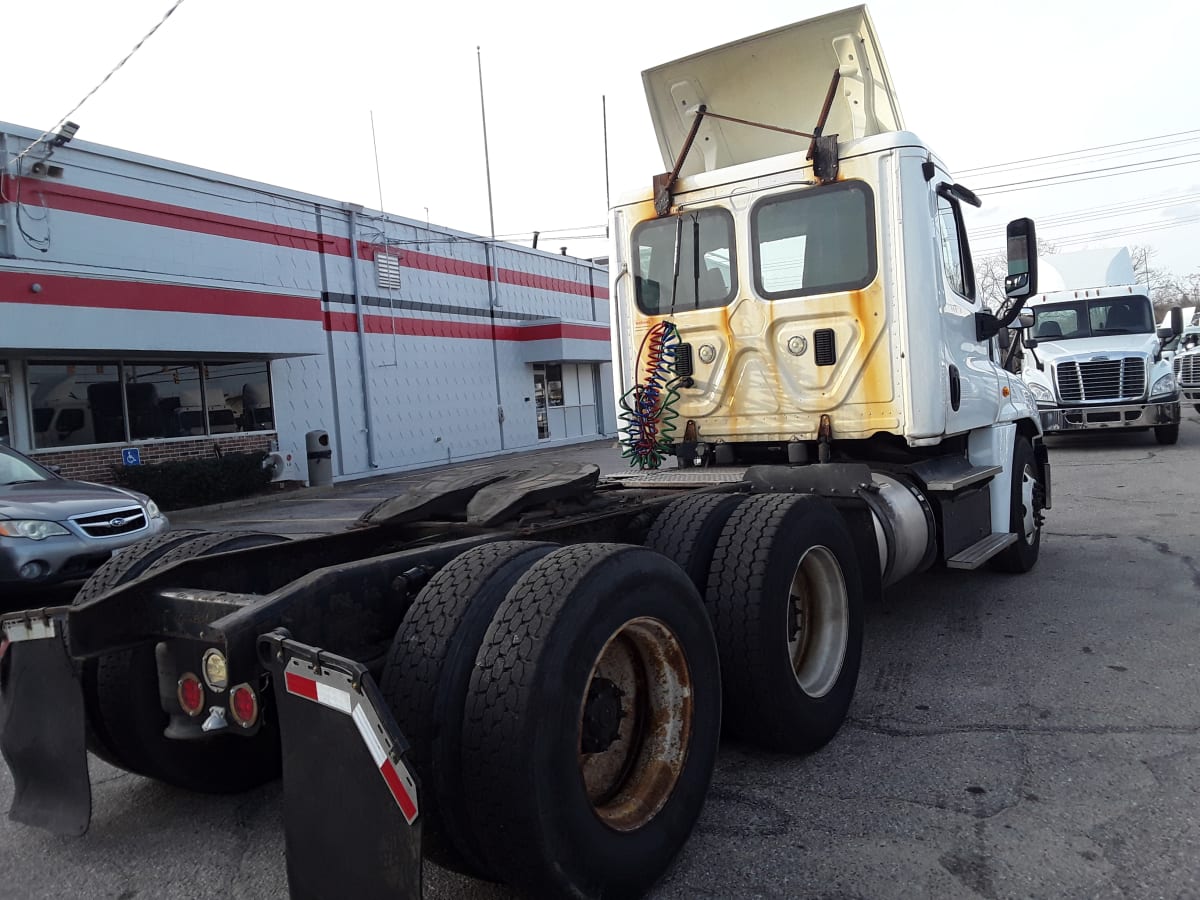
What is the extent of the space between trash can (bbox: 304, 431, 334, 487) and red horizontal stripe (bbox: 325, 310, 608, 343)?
2772mm

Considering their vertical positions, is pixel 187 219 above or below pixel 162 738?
above

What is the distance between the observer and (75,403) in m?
14.8

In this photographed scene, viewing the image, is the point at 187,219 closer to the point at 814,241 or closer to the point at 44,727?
the point at 814,241

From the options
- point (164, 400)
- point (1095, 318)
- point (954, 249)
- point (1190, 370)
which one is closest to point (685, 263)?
point (954, 249)

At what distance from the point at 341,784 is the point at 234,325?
15166mm

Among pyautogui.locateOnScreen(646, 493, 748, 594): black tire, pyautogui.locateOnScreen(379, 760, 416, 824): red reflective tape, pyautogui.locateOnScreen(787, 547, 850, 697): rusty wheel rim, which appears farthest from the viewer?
pyautogui.locateOnScreen(787, 547, 850, 697): rusty wheel rim

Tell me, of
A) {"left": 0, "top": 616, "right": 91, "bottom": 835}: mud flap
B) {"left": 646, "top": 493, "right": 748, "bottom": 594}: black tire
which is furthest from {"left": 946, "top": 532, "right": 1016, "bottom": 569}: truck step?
{"left": 0, "top": 616, "right": 91, "bottom": 835}: mud flap

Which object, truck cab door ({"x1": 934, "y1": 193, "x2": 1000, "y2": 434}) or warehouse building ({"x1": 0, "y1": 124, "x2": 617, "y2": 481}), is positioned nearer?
truck cab door ({"x1": 934, "y1": 193, "x2": 1000, "y2": 434})

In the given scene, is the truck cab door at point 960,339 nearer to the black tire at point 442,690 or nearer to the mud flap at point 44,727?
the black tire at point 442,690

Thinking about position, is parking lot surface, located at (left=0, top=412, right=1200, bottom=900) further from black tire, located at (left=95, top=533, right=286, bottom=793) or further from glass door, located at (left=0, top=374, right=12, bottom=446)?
glass door, located at (left=0, top=374, right=12, bottom=446)

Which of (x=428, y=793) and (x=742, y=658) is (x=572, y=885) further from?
(x=742, y=658)

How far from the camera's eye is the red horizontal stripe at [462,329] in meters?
19.9

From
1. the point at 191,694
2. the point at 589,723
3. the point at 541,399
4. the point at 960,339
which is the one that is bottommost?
the point at 589,723

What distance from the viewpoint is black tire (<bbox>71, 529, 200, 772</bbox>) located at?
10.4ft
